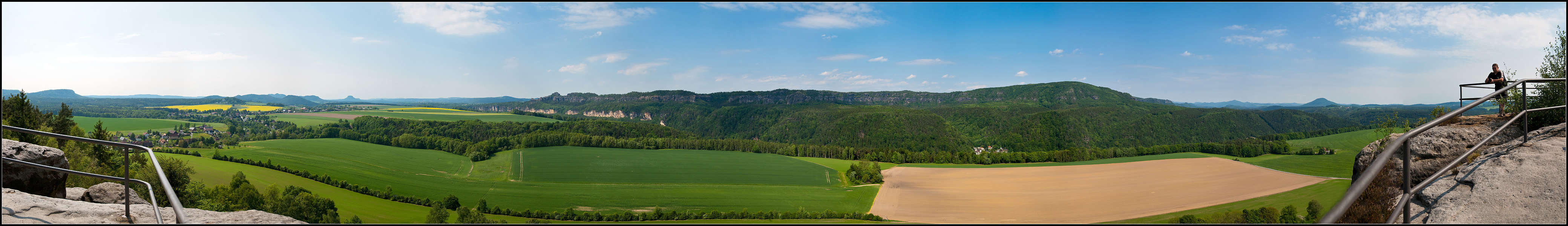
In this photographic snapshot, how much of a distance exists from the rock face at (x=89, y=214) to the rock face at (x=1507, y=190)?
33.1 feet

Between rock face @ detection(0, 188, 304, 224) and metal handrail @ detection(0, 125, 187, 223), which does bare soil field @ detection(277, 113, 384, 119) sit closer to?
rock face @ detection(0, 188, 304, 224)

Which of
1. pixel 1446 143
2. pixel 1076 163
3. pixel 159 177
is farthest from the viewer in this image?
pixel 1076 163

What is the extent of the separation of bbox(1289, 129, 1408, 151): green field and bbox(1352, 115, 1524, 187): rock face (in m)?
39.4

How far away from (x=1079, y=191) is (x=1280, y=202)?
9.48 m

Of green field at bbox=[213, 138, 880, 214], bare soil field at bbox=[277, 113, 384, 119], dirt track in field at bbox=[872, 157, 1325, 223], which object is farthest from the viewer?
bare soil field at bbox=[277, 113, 384, 119]

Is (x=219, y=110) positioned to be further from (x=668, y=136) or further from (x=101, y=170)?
(x=101, y=170)

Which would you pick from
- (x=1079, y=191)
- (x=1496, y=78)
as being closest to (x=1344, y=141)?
(x=1079, y=191)

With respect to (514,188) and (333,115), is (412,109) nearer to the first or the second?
(333,115)

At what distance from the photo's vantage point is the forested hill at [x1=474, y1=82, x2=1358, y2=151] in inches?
2958

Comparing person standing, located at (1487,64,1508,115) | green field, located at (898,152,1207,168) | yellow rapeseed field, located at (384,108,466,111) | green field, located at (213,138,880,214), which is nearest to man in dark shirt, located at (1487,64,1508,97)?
person standing, located at (1487,64,1508,115)

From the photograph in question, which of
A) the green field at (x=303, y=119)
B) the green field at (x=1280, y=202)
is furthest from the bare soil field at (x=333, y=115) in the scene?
the green field at (x=1280, y=202)

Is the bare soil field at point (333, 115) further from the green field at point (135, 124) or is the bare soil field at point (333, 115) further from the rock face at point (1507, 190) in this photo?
the rock face at point (1507, 190)

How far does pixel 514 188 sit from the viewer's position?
108 ft

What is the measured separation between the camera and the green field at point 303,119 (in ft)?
156
